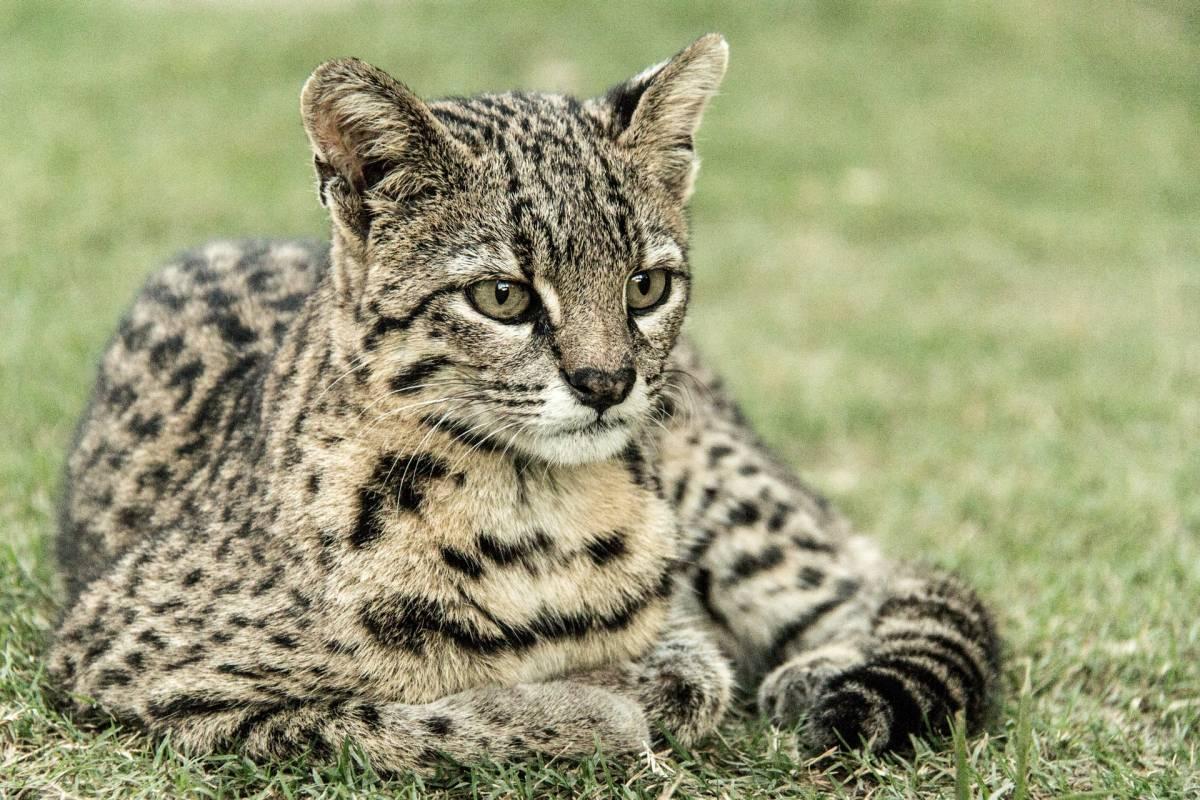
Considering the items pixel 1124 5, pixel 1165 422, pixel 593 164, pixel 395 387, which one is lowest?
pixel 1165 422

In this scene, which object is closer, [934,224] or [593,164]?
[593,164]

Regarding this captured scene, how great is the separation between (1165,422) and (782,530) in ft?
12.7

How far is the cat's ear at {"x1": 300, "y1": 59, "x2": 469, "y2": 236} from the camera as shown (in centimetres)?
348

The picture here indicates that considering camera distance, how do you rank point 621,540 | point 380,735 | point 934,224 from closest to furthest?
point 380,735 → point 621,540 → point 934,224

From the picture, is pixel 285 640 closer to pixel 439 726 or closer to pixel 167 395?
pixel 439 726

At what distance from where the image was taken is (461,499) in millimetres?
3637

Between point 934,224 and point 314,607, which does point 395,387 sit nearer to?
point 314,607

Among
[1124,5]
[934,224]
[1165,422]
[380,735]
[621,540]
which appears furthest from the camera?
[1124,5]

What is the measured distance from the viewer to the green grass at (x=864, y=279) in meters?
3.91

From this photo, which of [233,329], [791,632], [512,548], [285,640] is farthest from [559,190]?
[791,632]

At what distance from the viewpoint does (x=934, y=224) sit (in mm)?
11836

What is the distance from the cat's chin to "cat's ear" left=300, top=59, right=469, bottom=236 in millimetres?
754

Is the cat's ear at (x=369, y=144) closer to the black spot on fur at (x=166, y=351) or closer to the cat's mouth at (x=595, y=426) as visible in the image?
the cat's mouth at (x=595, y=426)

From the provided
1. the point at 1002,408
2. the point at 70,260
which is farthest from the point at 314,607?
the point at 70,260
